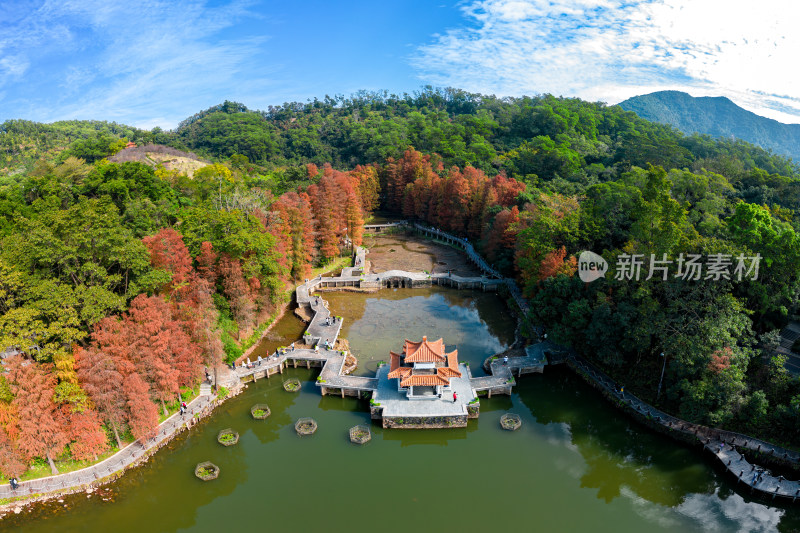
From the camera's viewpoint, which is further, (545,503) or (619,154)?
(619,154)

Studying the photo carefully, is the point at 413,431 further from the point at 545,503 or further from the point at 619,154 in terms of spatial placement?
the point at 619,154

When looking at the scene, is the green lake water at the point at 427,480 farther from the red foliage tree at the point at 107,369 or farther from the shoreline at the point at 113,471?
the red foliage tree at the point at 107,369

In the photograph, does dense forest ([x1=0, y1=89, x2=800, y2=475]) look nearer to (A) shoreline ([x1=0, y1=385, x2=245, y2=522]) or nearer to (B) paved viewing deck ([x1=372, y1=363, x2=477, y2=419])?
(A) shoreline ([x1=0, y1=385, x2=245, y2=522])

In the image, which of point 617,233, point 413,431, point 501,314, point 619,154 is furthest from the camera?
point 619,154

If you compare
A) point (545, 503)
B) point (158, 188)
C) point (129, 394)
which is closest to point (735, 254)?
point (545, 503)

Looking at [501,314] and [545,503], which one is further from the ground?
[501,314]

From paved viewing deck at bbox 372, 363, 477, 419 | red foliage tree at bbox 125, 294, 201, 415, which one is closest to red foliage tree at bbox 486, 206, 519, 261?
paved viewing deck at bbox 372, 363, 477, 419
